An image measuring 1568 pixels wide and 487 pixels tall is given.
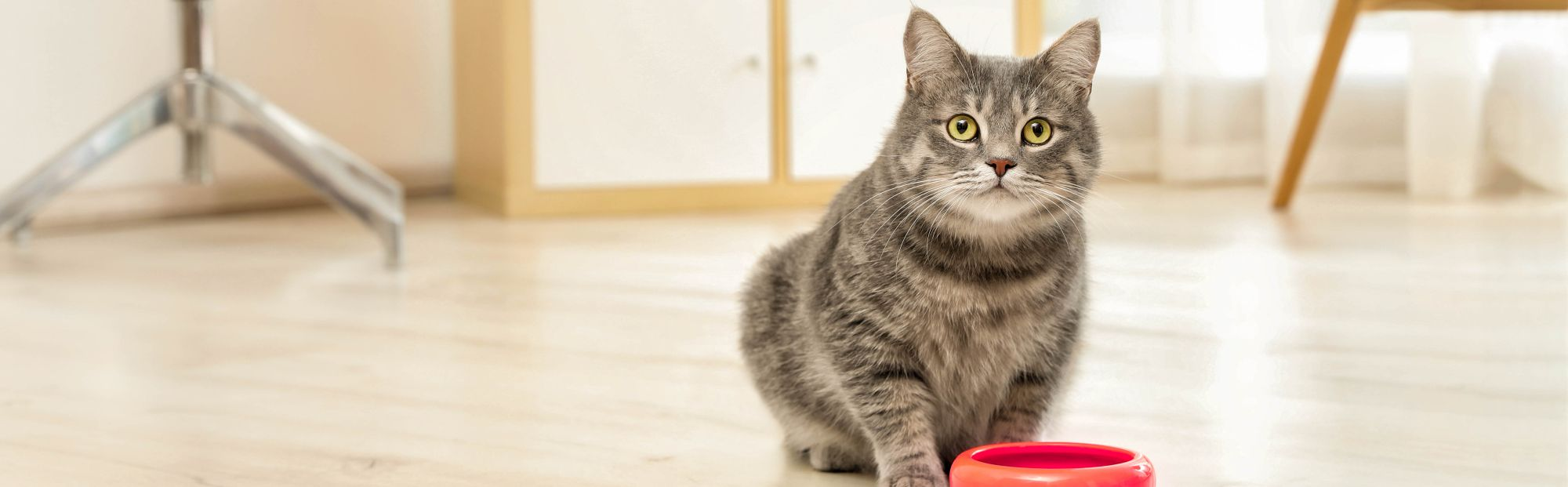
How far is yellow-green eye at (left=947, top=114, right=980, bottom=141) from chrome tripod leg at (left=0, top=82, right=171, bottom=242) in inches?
64.8

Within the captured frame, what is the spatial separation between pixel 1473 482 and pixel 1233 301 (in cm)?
76

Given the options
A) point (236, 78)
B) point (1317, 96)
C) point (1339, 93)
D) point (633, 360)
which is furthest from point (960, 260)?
point (1339, 93)

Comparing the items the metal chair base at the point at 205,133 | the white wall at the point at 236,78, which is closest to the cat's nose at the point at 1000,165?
the metal chair base at the point at 205,133

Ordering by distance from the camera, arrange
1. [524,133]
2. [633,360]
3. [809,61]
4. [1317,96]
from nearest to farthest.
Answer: [633,360]
[1317,96]
[524,133]
[809,61]

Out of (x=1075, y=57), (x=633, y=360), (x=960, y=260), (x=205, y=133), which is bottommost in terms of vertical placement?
(x=633, y=360)

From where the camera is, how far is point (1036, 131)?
947mm

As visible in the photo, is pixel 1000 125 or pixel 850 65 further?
pixel 850 65

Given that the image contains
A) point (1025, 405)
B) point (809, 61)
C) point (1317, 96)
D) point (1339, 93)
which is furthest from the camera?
point (1339, 93)

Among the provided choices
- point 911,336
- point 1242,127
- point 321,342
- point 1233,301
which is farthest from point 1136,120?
point 911,336

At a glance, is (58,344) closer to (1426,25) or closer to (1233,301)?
(1233,301)

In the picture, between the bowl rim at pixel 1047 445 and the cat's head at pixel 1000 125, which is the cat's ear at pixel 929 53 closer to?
→ the cat's head at pixel 1000 125

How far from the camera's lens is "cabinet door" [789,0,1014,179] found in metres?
2.91

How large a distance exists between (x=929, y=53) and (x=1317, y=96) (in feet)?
6.13

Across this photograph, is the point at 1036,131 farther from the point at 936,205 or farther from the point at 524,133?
the point at 524,133
